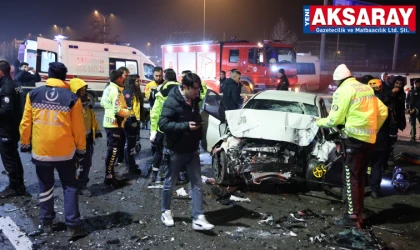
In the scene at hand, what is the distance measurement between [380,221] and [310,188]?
4.35ft

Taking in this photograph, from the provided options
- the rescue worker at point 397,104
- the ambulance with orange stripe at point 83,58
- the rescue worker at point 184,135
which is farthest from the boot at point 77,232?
the ambulance with orange stripe at point 83,58

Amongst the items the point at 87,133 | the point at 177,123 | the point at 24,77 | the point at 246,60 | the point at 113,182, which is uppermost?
the point at 246,60

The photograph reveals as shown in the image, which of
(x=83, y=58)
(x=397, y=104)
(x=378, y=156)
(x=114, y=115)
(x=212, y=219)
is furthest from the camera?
(x=83, y=58)

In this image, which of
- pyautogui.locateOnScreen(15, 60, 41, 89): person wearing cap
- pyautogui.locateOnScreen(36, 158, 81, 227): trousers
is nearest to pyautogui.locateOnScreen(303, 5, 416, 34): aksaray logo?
pyautogui.locateOnScreen(15, 60, 41, 89): person wearing cap

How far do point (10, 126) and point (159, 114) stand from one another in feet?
7.01

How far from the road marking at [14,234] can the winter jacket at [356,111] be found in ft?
12.5

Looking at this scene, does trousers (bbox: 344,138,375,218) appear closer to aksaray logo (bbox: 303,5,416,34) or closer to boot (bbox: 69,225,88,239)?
boot (bbox: 69,225,88,239)

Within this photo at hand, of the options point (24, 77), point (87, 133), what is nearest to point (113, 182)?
point (87, 133)

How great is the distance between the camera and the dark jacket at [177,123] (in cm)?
419

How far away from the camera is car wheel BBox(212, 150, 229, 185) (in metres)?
5.99

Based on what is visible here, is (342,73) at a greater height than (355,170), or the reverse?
(342,73)

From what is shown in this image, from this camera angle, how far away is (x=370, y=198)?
5.76 m

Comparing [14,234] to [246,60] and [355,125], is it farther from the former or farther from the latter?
[246,60]

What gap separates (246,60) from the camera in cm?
1825
